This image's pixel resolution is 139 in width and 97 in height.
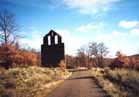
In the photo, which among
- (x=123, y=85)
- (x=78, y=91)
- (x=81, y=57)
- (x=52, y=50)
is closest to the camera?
(x=78, y=91)

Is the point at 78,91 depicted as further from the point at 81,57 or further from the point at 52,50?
the point at 81,57

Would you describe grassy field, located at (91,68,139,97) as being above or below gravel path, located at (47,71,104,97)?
above

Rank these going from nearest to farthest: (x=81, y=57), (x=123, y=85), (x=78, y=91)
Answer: (x=78, y=91) < (x=123, y=85) < (x=81, y=57)

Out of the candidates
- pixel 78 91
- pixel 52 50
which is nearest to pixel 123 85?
pixel 78 91

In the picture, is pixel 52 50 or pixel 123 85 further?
pixel 52 50

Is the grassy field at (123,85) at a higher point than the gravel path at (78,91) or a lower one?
higher

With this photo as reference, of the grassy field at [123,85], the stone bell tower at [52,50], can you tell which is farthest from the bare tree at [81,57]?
the grassy field at [123,85]

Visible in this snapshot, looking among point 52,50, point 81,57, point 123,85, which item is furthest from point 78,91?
point 81,57

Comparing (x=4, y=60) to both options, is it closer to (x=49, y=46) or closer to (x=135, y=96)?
(x=49, y=46)

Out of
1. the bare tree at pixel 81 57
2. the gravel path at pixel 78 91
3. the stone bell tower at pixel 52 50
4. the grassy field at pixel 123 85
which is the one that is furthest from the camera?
the bare tree at pixel 81 57

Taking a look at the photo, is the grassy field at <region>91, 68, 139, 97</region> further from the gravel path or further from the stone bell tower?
the stone bell tower

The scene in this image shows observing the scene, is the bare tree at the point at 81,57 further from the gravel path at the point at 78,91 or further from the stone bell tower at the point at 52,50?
the gravel path at the point at 78,91

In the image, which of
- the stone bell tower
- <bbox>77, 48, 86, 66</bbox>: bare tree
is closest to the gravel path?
the stone bell tower

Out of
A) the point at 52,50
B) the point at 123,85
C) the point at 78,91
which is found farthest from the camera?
the point at 52,50
